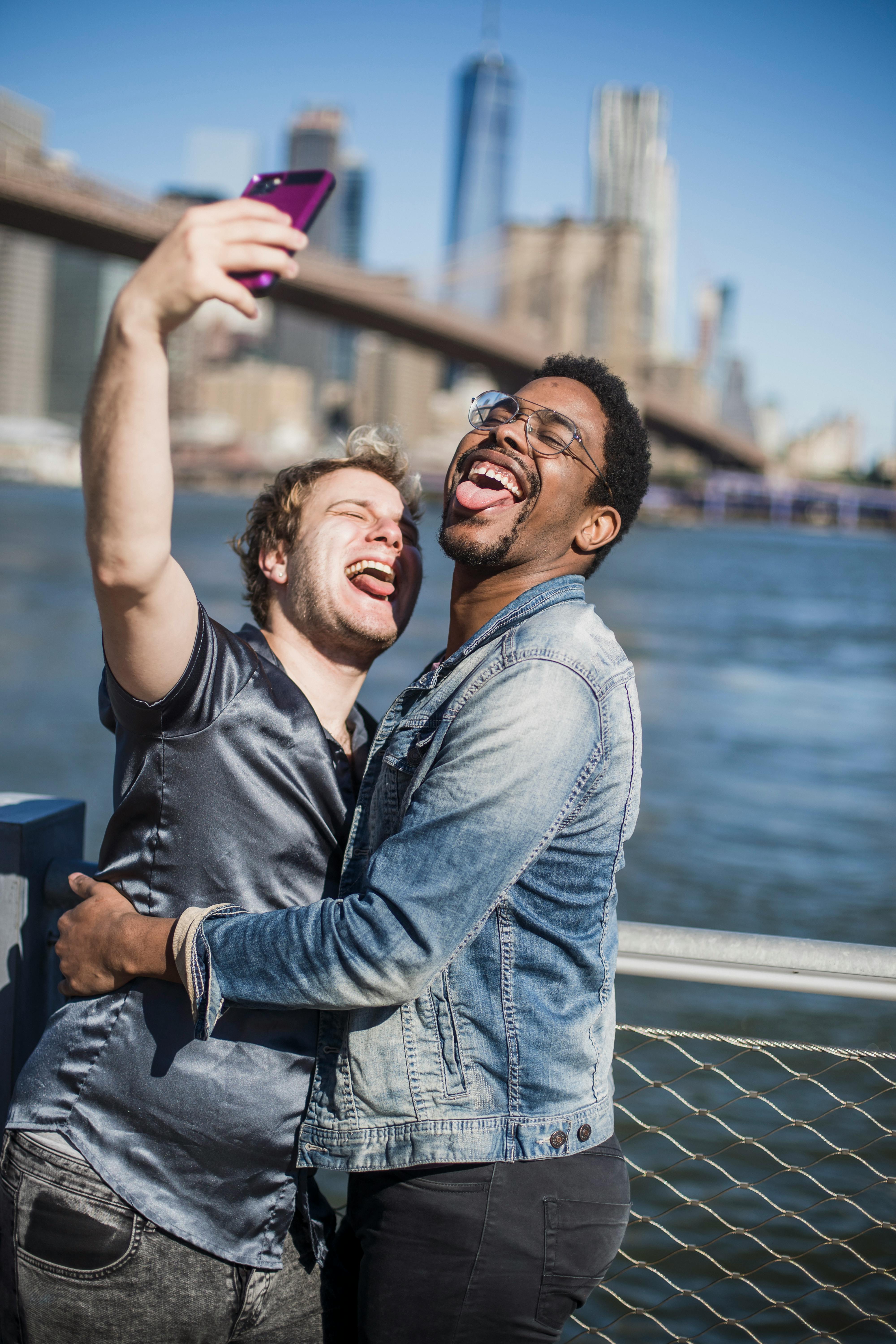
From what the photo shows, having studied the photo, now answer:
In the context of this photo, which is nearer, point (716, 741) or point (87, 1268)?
point (87, 1268)

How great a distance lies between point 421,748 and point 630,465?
409 mm

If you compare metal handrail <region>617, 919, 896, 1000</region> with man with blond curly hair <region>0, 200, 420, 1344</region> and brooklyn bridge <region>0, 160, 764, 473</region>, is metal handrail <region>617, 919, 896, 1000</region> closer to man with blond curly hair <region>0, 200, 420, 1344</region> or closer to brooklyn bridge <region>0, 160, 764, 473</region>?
man with blond curly hair <region>0, 200, 420, 1344</region>

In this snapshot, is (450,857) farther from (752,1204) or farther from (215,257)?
(752,1204)

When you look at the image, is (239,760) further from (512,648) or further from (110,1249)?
(110,1249)

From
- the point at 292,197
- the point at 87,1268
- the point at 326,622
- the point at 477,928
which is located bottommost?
the point at 87,1268

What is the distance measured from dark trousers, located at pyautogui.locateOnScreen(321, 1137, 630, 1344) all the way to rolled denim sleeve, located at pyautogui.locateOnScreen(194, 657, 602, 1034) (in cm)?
22

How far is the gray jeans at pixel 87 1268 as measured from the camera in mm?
1216

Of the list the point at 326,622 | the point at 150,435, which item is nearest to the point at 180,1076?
the point at 326,622

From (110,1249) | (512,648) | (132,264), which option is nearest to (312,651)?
(512,648)

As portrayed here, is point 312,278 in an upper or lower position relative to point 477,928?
upper

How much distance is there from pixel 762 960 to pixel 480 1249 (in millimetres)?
476

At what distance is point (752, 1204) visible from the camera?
3734 millimetres

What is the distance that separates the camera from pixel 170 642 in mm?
1176

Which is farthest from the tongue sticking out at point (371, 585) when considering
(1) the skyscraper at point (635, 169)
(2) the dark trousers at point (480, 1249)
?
(1) the skyscraper at point (635, 169)
